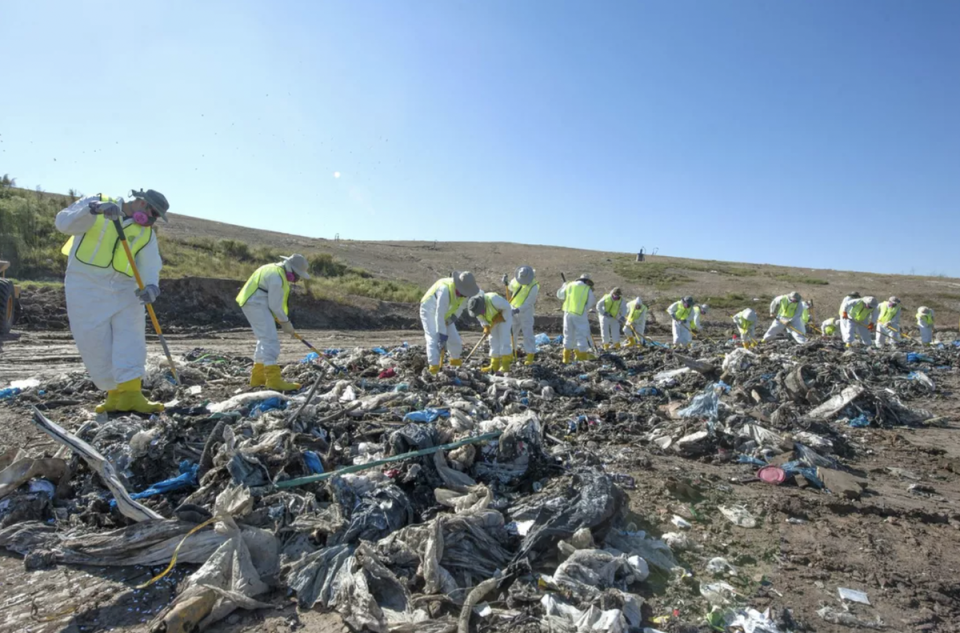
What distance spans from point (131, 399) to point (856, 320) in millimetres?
16224

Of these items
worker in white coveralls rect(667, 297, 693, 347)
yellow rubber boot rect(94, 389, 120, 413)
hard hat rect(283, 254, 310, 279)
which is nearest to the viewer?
yellow rubber boot rect(94, 389, 120, 413)

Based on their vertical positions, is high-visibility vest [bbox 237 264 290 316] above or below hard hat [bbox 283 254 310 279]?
below

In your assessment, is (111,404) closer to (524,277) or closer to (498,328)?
(498,328)

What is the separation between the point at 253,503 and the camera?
3.28m

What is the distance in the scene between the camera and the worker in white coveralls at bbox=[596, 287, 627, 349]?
1411 centimetres

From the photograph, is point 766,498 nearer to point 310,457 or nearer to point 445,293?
point 310,457

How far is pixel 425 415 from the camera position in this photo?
482 centimetres

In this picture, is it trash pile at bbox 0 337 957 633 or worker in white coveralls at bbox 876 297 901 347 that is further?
worker in white coveralls at bbox 876 297 901 347

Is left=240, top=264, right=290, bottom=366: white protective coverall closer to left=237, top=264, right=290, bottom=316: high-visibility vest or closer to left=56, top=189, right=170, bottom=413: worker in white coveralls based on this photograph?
left=237, top=264, right=290, bottom=316: high-visibility vest

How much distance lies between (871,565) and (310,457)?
368cm

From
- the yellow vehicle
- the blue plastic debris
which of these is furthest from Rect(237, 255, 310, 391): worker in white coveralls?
the blue plastic debris

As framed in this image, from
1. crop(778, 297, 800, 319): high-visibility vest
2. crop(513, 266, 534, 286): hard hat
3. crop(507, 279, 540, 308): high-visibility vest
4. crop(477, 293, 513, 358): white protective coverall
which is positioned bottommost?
crop(477, 293, 513, 358): white protective coverall

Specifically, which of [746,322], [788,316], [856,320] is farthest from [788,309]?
[856,320]

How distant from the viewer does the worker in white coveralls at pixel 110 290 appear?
4859 millimetres
